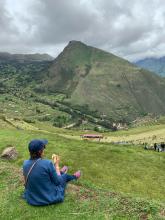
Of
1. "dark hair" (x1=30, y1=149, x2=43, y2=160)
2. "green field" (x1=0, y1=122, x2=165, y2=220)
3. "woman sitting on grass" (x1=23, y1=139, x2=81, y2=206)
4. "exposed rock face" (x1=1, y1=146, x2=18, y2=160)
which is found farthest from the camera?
"exposed rock face" (x1=1, y1=146, x2=18, y2=160)

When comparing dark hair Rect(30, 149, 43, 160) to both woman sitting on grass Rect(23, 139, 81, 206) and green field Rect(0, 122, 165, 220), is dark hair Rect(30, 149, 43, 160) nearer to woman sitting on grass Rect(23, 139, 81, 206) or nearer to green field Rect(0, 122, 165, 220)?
woman sitting on grass Rect(23, 139, 81, 206)

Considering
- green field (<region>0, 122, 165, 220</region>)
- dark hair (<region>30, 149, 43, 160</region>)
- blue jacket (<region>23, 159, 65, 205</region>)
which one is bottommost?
green field (<region>0, 122, 165, 220</region>)

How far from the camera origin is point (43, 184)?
17797 millimetres

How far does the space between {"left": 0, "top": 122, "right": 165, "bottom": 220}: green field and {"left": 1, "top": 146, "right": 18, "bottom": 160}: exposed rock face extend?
2.29 feet

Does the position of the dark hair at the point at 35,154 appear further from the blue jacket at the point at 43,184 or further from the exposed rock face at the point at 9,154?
the exposed rock face at the point at 9,154

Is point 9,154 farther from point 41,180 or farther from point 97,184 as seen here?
point 41,180

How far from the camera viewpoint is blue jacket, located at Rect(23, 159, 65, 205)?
17.7 meters

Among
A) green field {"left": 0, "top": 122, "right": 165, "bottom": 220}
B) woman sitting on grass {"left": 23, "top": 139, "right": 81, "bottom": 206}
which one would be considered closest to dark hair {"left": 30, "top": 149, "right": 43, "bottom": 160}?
woman sitting on grass {"left": 23, "top": 139, "right": 81, "bottom": 206}

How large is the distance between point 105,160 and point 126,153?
3851 millimetres

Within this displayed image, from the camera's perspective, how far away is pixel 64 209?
18.2 meters

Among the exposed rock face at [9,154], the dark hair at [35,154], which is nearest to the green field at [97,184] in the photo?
the exposed rock face at [9,154]

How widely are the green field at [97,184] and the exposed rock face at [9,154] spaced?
70 centimetres

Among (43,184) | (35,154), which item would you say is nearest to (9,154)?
(43,184)

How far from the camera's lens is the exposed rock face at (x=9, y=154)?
40.4 m
